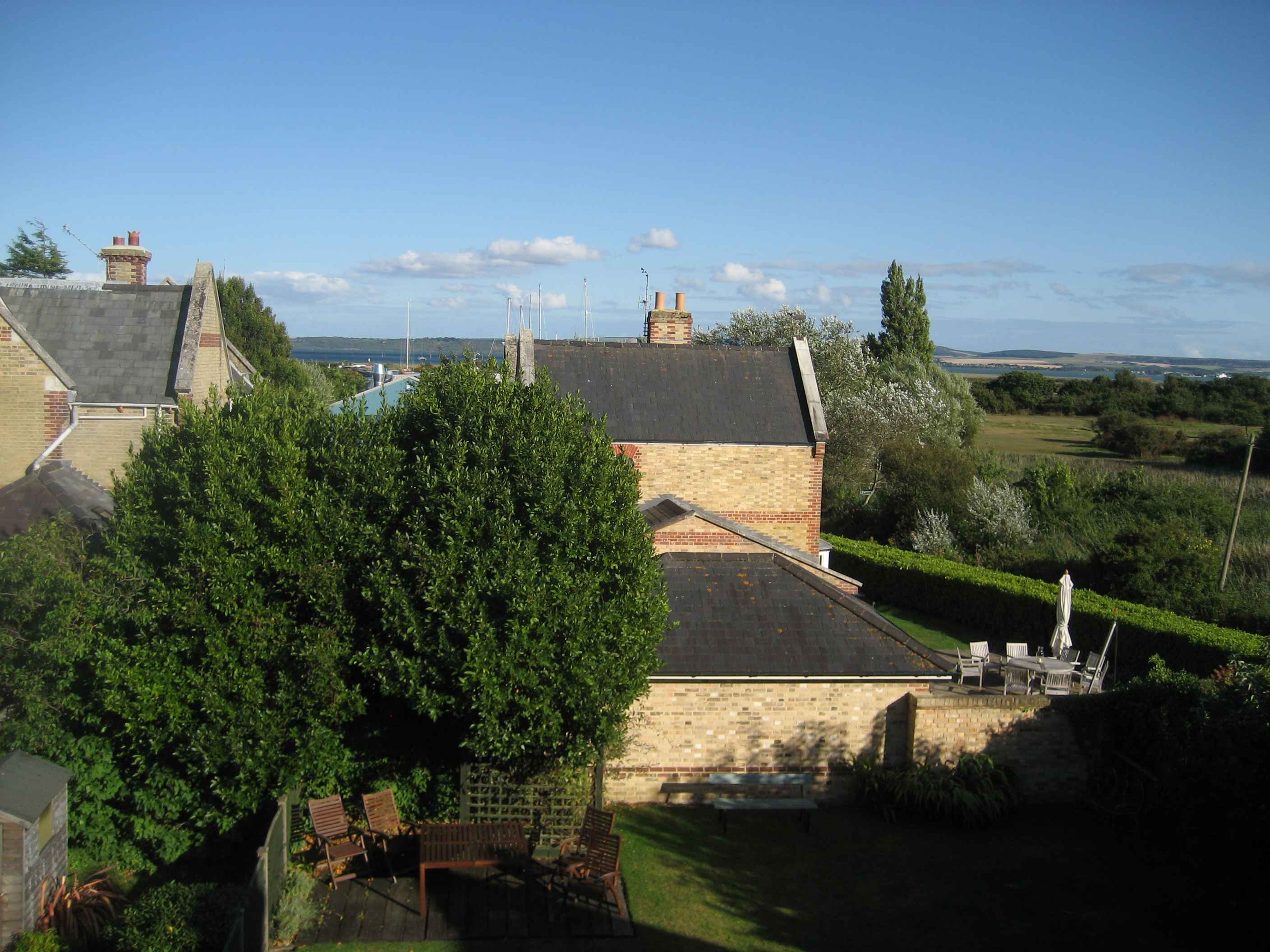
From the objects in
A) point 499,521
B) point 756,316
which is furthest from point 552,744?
point 756,316

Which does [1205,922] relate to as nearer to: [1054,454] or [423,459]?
[423,459]

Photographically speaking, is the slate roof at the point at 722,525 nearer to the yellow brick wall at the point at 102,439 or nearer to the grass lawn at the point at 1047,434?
the yellow brick wall at the point at 102,439

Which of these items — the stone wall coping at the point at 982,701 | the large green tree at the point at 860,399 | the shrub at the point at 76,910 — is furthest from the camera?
the large green tree at the point at 860,399

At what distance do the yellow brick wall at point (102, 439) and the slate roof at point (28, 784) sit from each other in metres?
11.6

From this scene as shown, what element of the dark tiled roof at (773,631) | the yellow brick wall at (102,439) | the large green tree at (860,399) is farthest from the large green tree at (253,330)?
the dark tiled roof at (773,631)

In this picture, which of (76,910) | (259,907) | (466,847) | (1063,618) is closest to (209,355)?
(76,910)

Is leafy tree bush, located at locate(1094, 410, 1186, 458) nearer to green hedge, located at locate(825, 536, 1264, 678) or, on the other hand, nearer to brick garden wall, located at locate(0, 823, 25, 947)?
green hedge, located at locate(825, 536, 1264, 678)

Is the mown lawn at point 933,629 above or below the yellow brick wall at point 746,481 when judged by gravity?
below

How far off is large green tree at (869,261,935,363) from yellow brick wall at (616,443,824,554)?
143 ft

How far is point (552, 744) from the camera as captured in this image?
12836 millimetres

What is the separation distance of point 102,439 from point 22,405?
5.67ft

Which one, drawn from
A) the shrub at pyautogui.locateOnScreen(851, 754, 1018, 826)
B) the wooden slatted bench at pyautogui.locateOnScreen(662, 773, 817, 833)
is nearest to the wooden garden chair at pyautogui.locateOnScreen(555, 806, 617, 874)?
the wooden slatted bench at pyautogui.locateOnScreen(662, 773, 817, 833)

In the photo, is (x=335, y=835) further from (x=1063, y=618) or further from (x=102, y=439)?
(x=1063, y=618)

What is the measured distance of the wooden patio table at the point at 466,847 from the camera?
12.1 metres
